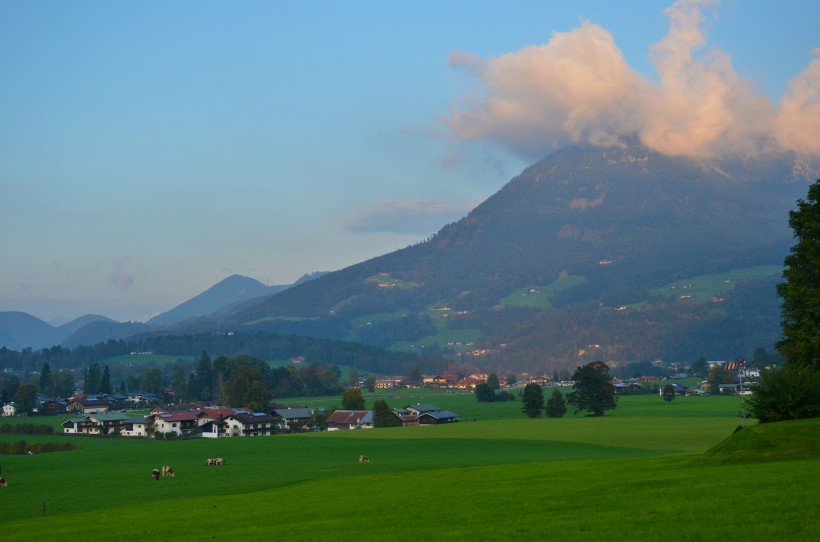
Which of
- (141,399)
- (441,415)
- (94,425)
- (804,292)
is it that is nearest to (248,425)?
(94,425)

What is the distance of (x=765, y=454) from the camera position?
33.8 metres

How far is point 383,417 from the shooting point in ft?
398

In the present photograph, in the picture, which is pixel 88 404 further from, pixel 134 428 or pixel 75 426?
pixel 134 428

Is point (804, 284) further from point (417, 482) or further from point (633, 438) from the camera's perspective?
point (633, 438)

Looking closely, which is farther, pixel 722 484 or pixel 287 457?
pixel 287 457

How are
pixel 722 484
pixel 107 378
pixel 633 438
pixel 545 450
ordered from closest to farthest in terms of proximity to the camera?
pixel 722 484, pixel 545 450, pixel 633 438, pixel 107 378

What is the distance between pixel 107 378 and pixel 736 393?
117924mm

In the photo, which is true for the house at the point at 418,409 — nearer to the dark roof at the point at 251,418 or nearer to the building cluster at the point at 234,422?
the building cluster at the point at 234,422

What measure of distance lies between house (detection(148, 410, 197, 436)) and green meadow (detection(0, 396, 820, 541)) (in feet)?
156

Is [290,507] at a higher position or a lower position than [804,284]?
lower

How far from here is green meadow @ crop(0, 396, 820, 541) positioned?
2264 cm

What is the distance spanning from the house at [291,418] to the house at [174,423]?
37.4ft

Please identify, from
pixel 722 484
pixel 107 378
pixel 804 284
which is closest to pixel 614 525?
pixel 722 484

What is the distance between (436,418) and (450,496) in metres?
97.1
